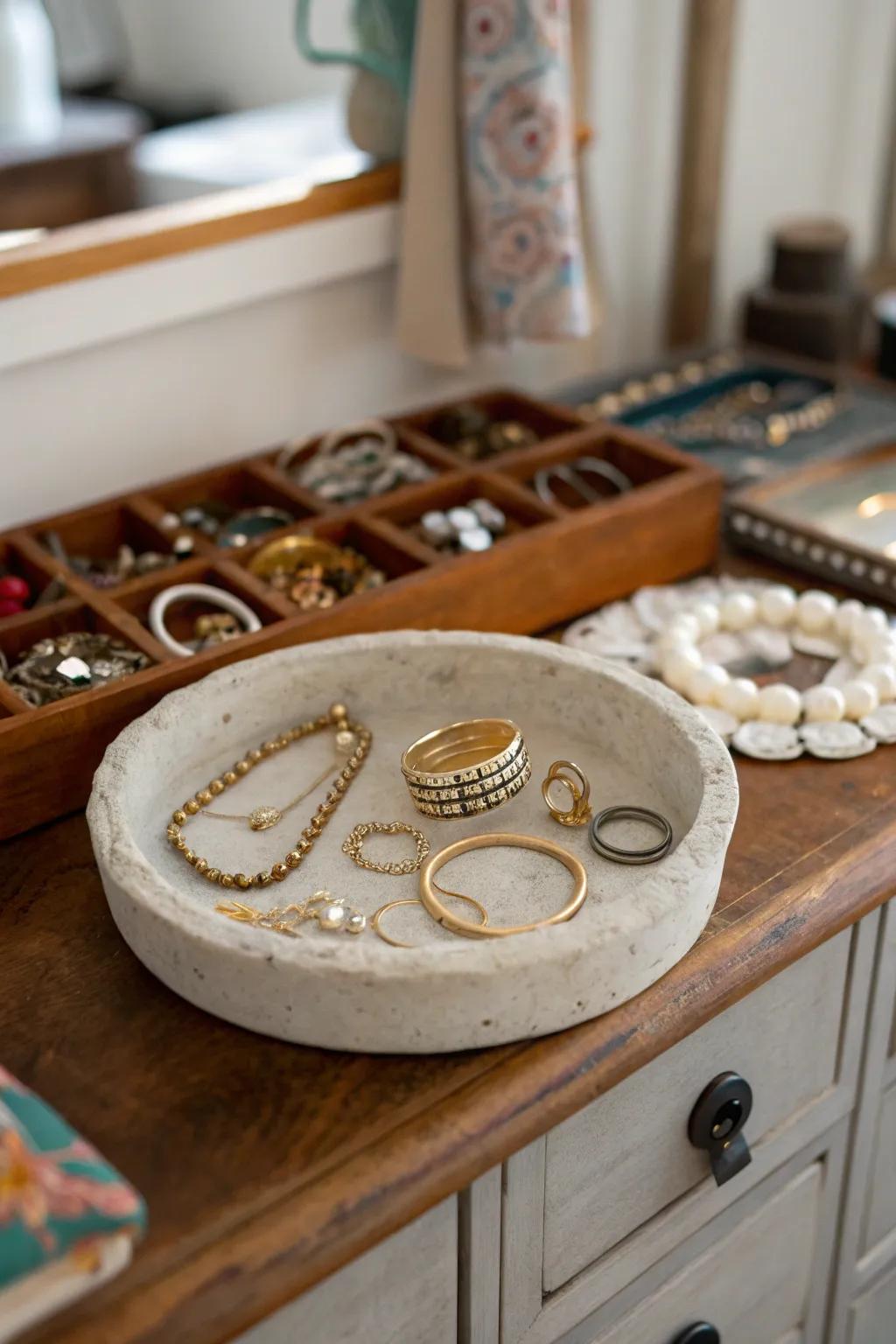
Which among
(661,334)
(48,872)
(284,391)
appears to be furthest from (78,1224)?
(661,334)

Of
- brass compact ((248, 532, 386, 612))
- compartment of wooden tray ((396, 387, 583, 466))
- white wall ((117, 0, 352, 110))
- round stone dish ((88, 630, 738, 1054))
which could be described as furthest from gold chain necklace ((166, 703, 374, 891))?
white wall ((117, 0, 352, 110))

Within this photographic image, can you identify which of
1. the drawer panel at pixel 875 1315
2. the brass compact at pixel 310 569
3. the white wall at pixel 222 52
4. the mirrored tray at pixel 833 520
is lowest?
the drawer panel at pixel 875 1315

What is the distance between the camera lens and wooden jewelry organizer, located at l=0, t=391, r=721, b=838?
0.87 m

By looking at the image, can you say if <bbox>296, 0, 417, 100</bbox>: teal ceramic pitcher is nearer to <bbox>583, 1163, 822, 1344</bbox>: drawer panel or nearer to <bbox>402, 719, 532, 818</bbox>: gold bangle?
<bbox>402, 719, 532, 818</bbox>: gold bangle

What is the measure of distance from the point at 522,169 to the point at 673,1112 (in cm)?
76

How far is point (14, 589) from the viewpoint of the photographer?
0.99 m

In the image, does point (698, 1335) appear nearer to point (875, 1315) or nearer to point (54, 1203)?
point (875, 1315)

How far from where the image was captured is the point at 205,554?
40.1 inches

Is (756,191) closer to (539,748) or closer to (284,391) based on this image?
(284,391)

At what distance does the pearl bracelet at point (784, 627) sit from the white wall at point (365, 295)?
0.44m

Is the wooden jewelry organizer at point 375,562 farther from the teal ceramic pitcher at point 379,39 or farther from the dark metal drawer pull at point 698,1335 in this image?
the dark metal drawer pull at point 698,1335

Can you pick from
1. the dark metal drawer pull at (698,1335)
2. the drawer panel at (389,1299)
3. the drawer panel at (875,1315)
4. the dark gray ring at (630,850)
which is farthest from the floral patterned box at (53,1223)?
the drawer panel at (875,1315)

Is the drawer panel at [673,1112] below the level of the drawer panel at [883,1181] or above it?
above

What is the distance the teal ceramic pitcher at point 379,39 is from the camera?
119cm
